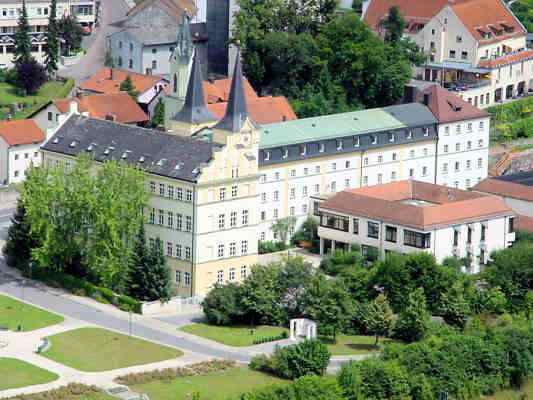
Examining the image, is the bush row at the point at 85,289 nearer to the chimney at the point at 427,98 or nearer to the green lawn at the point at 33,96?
the green lawn at the point at 33,96

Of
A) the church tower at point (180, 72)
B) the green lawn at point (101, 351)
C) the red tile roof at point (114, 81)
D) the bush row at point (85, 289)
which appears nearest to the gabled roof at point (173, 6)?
the red tile roof at point (114, 81)

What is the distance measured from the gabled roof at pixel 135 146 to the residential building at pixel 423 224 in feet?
37.6

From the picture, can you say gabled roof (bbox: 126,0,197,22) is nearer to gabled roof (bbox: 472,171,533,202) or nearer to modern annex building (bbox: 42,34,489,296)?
modern annex building (bbox: 42,34,489,296)

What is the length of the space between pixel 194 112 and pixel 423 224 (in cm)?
1598

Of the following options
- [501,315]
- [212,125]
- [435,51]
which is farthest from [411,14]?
[501,315]

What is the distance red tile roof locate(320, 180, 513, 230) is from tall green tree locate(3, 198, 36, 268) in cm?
1804

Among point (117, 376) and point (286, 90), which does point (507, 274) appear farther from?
point (286, 90)

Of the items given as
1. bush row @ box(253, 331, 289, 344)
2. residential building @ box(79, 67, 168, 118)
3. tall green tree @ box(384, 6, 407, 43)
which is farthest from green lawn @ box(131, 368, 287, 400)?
tall green tree @ box(384, 6, 407, 43)

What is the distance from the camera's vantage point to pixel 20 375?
315 feet

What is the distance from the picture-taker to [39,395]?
9325 cm

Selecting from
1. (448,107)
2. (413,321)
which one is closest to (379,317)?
(413,321)

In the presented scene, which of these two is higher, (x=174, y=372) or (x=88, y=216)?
(x=88, y=216)

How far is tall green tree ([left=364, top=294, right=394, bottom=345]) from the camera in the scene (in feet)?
341

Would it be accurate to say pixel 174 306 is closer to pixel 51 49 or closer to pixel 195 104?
pixel 195 104
